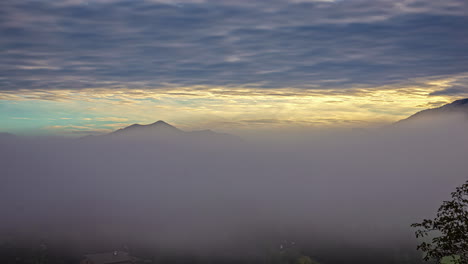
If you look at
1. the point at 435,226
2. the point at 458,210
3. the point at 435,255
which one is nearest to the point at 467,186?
the point at 458,210

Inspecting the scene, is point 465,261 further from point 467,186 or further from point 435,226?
point 467,186

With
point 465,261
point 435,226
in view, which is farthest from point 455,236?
point 465,261

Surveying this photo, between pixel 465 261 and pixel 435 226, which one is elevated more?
pixel 435 226

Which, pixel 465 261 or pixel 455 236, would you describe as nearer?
pixel 455 236

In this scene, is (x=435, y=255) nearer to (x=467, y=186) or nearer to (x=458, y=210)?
(x=458, y=210)

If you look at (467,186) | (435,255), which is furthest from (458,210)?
(435,255)

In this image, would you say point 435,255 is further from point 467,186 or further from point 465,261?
point 467,186

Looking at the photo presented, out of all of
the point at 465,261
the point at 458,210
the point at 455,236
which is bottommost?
the point at 465,261
